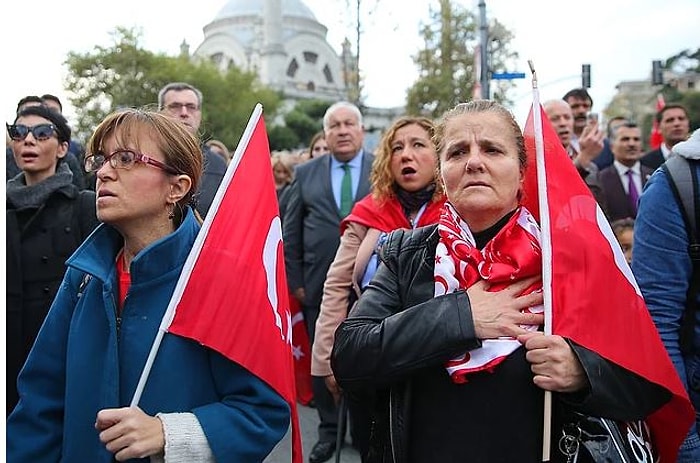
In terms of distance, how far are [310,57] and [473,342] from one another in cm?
9687

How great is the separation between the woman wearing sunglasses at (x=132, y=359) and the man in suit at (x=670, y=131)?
17.7ft

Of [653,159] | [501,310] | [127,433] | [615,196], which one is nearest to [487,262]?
[501,310]

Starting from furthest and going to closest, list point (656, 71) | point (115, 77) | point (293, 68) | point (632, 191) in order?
point (293, 68) < point (115, 77) < point (656, 71) < point (632, 191)

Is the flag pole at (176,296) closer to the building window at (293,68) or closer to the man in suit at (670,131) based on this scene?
the man in suit at (670,131)

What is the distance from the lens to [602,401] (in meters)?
2.05

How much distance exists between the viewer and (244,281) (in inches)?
91.7

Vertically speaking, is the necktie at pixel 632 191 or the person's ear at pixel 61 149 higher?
the person's ear at pixel 61 149

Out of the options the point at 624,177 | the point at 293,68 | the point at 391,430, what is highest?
the point at 293,68

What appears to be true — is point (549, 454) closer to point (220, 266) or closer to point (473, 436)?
point (473, 436)

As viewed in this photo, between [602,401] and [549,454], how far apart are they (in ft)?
0.66

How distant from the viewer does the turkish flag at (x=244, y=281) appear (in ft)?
7.14

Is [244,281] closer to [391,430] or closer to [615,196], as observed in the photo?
[391,430]

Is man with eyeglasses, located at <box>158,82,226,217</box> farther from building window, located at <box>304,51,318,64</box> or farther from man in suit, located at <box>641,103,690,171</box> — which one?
building window, located at <box>304,51,318,64</box>

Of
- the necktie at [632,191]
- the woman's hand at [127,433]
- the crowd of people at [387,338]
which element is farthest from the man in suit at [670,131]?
the woman's hand at [127,433]
